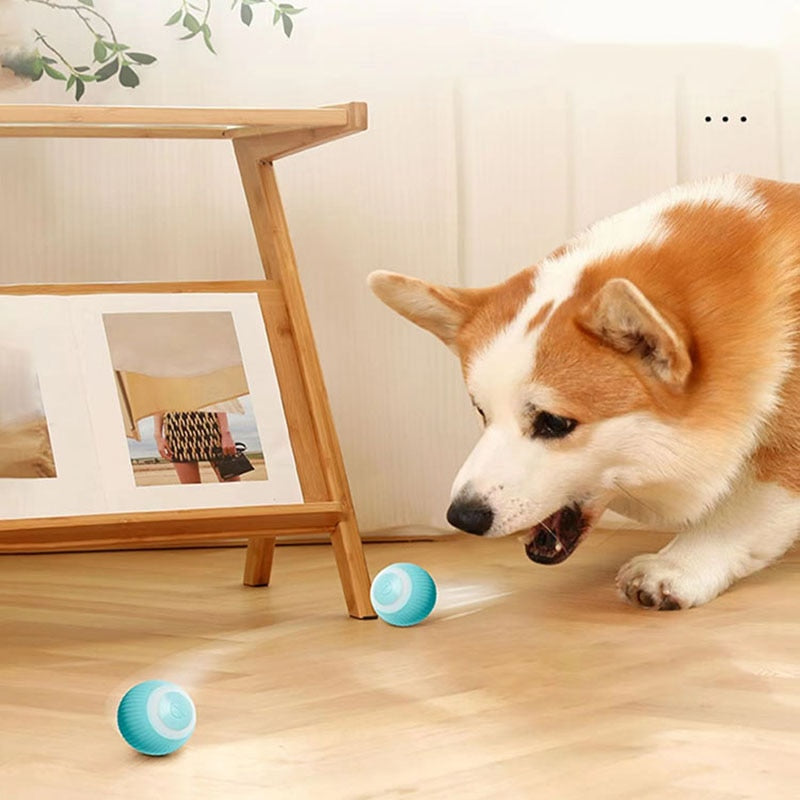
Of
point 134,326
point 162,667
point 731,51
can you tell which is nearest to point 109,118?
point 134,326

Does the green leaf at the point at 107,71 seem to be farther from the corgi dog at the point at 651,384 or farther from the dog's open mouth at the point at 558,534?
the dog's open mouth at the point at 558,534

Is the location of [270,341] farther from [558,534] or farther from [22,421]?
[558,534]

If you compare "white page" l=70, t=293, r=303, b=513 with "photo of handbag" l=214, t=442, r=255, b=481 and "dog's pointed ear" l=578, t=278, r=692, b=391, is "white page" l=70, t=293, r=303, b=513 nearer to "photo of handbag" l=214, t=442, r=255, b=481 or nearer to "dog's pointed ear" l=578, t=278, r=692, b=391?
"photo of handbag" l=214, t=442, r=255, b=481

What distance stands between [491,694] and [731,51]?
56.0 inches

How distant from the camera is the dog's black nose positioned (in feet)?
5.02

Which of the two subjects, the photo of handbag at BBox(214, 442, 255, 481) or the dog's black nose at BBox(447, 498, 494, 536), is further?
the photo of handbag at BBox(214, 442, 255, 481)

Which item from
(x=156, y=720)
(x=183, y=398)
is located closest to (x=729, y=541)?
(x=183, y=398)

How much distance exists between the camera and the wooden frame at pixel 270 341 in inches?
60.3

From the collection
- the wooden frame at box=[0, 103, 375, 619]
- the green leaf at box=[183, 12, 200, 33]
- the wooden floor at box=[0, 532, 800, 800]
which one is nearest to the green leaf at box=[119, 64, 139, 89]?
the green leaf at box=[183, 12, 200, 33]

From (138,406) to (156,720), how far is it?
0.61 m

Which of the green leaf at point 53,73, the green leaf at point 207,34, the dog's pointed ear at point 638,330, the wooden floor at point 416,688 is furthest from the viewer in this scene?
the green leaf at point 207,34

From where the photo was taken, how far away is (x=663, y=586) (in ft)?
5.50

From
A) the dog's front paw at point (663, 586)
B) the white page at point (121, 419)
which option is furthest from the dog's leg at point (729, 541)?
the white page at point (121, 419)

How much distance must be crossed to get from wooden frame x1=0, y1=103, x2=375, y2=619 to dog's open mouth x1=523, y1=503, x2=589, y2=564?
0.79 ft
